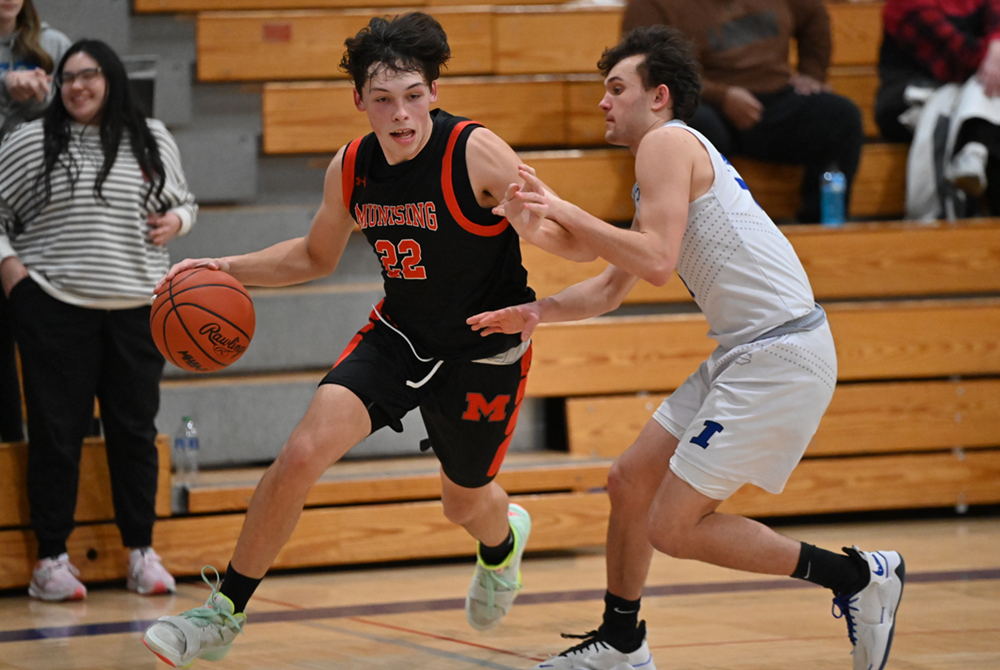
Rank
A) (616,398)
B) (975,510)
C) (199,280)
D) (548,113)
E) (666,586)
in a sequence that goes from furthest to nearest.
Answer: (548,113), (975,510), (616,398), (666,586), (199,280)

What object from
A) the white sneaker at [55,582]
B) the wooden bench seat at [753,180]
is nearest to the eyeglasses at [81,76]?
the white sneaker at [55,582]

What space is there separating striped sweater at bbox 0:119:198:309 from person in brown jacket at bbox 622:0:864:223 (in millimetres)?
2624

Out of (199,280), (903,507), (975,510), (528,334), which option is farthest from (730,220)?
(975,510)

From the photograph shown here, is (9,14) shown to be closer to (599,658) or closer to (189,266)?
(189,266)

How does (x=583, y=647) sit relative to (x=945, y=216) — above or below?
below

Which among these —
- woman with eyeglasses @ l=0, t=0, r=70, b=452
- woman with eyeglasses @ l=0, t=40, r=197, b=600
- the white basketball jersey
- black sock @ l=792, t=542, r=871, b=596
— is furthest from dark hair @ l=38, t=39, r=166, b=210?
black sock @ l=792, t=542, r=871, b=596

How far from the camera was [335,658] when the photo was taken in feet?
10.6

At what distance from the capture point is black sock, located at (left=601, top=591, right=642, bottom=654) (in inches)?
118

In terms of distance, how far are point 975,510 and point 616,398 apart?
193cm

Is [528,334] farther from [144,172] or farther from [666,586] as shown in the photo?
[144,172]

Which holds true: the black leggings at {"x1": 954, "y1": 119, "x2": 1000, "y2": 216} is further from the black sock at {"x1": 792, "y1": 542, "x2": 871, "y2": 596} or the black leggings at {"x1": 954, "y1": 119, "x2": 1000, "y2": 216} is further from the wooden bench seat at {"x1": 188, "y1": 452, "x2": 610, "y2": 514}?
the black sock at {"x1": 792, "y1": 542, "x2": 871, "y2": 596}

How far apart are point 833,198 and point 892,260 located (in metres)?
0.44

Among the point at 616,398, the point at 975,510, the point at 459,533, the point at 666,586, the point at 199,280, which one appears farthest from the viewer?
the point at 975,510

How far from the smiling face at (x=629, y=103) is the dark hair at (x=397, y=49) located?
452 mm
